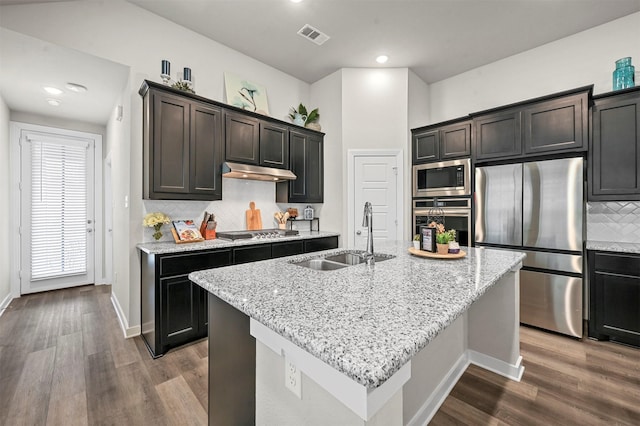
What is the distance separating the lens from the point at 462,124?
3666 millimetres

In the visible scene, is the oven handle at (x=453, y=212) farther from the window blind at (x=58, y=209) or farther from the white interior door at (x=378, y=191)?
the window blind at (x=58, y=209)

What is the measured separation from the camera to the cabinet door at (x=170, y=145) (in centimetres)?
267

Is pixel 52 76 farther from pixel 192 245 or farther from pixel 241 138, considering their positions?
pixel 192 245

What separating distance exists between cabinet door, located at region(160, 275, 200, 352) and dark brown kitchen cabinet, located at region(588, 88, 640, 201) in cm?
400

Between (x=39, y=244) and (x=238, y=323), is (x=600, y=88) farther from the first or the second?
(x=39, y=244)

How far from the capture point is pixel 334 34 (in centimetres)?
333

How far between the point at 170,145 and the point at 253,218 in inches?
53.8

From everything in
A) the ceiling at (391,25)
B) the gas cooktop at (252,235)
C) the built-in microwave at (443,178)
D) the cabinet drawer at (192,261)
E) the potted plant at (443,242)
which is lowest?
the cabinet drawer at (192,261)

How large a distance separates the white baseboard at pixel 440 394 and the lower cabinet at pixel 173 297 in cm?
198

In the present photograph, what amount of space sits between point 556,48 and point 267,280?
4419 millimetres

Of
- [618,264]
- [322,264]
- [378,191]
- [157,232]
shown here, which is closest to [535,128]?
[618,264]

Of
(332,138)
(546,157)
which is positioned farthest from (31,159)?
(546,157)

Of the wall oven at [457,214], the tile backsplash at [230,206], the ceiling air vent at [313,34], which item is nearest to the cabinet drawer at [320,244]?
the tile backsplash at [230,206]

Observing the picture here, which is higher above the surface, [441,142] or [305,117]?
[305,117]
